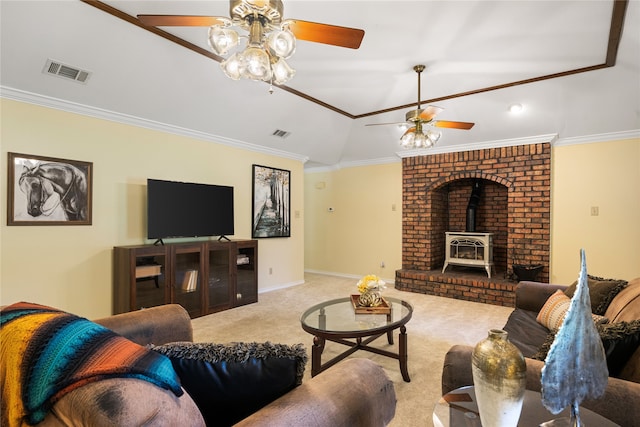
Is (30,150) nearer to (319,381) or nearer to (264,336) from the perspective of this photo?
(264,336)

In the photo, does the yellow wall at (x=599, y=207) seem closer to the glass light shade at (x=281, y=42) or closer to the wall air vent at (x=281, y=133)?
the wall air vent at (x=281, y=133)

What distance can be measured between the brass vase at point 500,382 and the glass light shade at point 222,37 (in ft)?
6.10

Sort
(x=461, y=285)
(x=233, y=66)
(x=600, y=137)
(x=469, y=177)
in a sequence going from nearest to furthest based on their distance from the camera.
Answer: (x=233, y=66) < (x=600, y=137) < (x=461, y=285) < (x=469, y=177)

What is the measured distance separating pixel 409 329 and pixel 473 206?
2946 millimetres

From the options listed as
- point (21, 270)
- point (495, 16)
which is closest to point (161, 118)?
point (21, 270)

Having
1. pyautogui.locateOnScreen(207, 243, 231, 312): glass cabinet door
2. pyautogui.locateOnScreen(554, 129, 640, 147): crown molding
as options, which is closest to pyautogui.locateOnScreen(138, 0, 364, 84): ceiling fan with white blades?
pyautogui.locateOnScreen(207, 243, 231, 312): glass cabinet door

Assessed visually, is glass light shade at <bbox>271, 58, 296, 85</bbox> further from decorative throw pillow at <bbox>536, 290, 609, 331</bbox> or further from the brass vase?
decorative throw pillow at <bbox>536, 290, 609, 331</bbox>

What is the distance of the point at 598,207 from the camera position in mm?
4539

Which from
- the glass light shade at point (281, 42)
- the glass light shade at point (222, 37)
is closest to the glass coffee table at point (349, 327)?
the glass light shade at point (281, 42)

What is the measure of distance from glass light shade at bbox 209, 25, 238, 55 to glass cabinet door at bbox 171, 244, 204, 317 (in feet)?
8.76

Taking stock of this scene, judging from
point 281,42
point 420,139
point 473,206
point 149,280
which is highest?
point 281,42

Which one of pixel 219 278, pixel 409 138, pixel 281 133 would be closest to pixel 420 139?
pixel 409 138

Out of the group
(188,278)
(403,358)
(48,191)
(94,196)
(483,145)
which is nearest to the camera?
(403,358)

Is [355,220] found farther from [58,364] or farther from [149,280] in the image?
[58,364]
